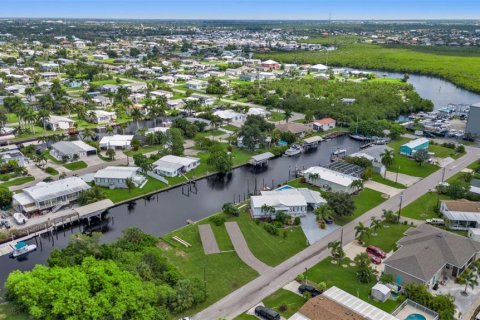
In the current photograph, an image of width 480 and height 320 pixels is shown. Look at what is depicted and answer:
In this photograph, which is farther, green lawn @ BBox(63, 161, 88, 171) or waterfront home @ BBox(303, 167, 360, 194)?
green lawn @ BBox(63, 161, 88, 171)

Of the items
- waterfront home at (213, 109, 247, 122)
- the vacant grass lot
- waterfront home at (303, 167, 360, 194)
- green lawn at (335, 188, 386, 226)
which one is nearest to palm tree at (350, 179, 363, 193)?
waterfront home at (303, 167, 360, 194)

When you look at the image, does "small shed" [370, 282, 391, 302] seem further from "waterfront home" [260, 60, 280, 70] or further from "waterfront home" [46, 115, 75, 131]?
"waterfront home" [260, 60, 280, 70]

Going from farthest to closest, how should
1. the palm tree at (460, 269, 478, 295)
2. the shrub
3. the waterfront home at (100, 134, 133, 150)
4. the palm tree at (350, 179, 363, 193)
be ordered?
the waterfront home at (100, 134, 133, 150), the palm tree at (350, 179, 363, 193), the shrub, the palm tree at (460, 269, 478, 295)

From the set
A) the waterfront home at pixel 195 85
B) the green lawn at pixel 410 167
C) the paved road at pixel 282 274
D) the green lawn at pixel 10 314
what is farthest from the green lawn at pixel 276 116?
the green lawn at pixel 10 314

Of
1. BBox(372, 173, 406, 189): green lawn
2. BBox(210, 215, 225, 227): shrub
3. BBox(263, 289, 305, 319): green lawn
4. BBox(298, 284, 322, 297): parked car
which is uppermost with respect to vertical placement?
BBox(372, 173, 406, 189): green lawn

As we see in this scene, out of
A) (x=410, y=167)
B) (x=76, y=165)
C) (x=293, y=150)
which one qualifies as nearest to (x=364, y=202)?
(x=410, y=167)

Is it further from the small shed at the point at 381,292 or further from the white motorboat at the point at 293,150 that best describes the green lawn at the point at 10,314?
the white motorboat at the point at 293,150

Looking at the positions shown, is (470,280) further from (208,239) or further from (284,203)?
(208,239)
